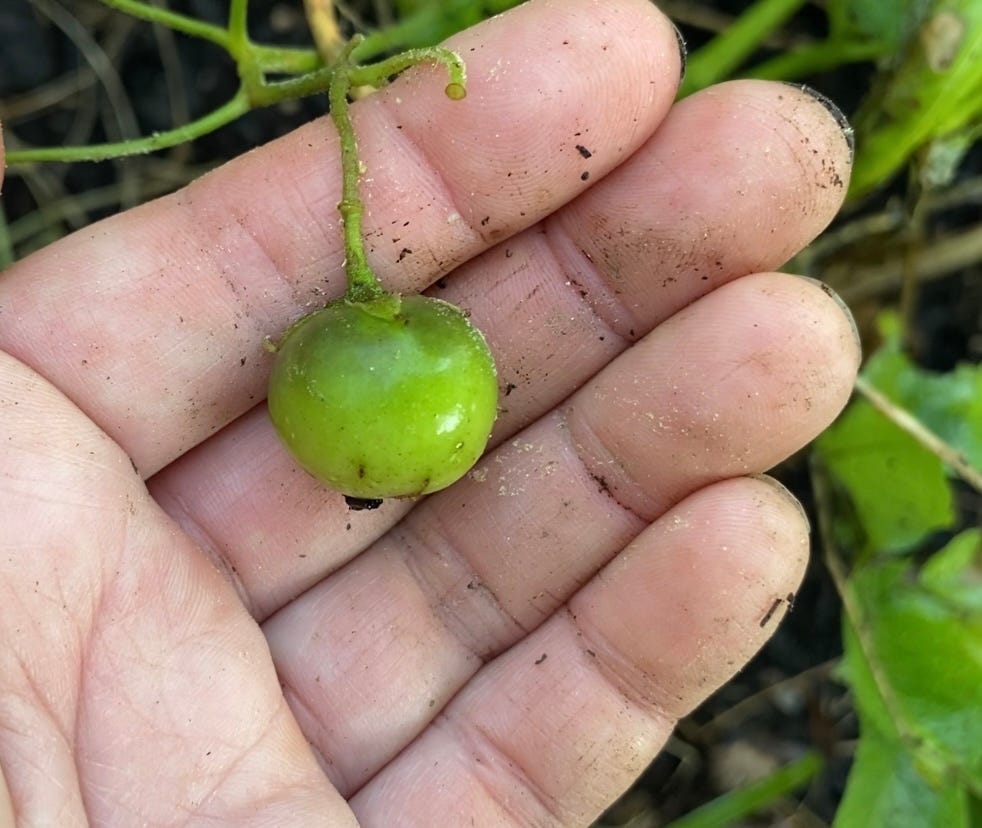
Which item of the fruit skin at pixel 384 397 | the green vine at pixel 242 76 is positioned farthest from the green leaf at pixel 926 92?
the fruit skin at pixel 384 397

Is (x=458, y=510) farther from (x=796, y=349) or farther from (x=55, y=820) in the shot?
(x=55, y=820)

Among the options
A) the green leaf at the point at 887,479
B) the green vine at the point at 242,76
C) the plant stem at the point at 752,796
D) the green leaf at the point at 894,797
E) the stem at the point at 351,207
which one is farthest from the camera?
the plant stem at the point at 752,796

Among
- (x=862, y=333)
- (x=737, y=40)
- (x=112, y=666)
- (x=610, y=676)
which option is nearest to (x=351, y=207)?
(x=112, y=666)

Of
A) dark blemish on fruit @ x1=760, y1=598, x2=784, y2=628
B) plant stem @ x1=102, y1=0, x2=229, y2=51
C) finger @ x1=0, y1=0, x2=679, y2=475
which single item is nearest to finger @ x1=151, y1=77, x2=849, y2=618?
finger @ x1=0, y1=0, x2=679, y2=475

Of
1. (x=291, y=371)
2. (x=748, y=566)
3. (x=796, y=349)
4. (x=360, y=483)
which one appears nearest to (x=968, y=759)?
(x=748, y=566)

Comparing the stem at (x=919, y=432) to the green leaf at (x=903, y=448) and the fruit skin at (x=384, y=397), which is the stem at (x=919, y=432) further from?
the fruit skin at (x=384, y=397)
